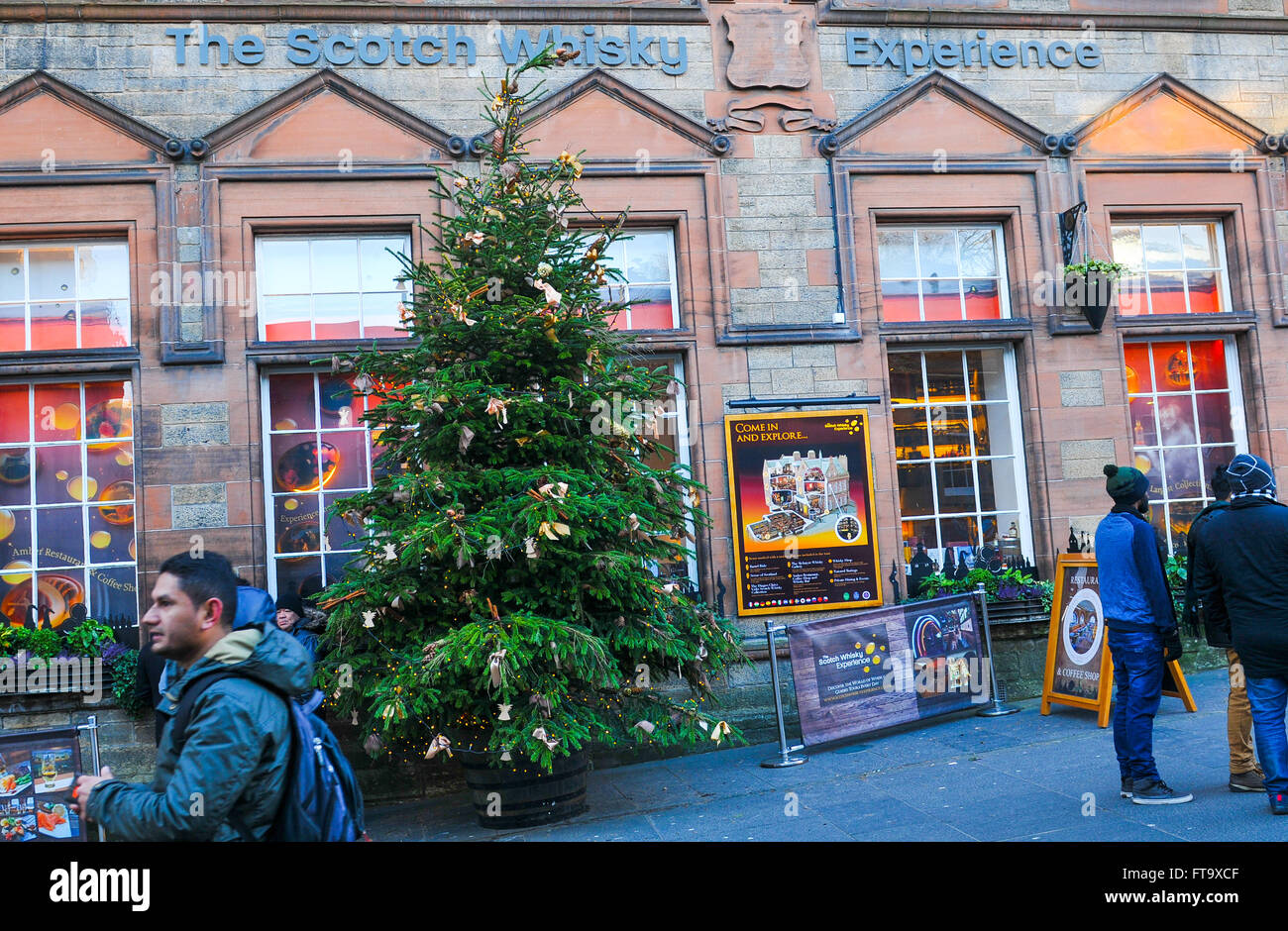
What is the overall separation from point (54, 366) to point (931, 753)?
7594mm

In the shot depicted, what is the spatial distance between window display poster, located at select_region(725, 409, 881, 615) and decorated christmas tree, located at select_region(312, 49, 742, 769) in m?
1.96

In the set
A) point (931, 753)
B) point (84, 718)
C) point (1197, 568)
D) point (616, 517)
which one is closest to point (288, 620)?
point (84, 718)

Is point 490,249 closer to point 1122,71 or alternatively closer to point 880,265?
point 880,265

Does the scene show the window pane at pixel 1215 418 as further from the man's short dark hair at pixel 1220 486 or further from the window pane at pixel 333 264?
the window pane at pixel 333 264

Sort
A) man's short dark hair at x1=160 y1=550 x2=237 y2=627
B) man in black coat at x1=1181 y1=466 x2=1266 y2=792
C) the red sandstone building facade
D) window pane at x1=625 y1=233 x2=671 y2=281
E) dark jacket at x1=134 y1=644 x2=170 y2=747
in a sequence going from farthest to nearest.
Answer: window pane at x1=625 y1=233 x2=671 y2=281 → the red sandstone building facade → dark jacket at x1=134 y1=644 x2=170 y2=747 → man in black coat at x1=1181 y1=466 x2=1266 y2=792 → man's short dark hair at x1=160 y1=550 x2=237 y2=627

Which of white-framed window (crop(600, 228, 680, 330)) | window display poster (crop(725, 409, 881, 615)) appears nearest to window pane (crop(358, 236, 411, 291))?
white-framed window (crop(600, 228, 680, 330))

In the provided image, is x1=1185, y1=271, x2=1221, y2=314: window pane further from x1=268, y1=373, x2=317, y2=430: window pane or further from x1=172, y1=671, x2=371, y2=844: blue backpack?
x1=172, y1=671, x2=371, y2=844: blue backpack

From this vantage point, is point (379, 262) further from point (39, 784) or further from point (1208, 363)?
point (1208, 363)

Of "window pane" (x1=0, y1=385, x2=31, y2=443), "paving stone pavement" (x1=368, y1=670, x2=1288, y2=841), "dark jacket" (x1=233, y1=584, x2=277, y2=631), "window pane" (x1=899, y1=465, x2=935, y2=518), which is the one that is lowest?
"paving stone pavement" (x1=368, y1=670, x2=1288, y2=841)

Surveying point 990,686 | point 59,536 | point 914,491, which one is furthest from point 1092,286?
point 59,536

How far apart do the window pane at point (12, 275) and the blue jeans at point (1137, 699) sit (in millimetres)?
8822

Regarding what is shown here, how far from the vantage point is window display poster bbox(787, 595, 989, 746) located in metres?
7.70

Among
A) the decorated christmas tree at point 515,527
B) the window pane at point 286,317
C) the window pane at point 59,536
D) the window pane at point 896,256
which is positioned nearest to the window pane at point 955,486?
the window pane at point 896,256

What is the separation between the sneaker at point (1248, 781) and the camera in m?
5.73
